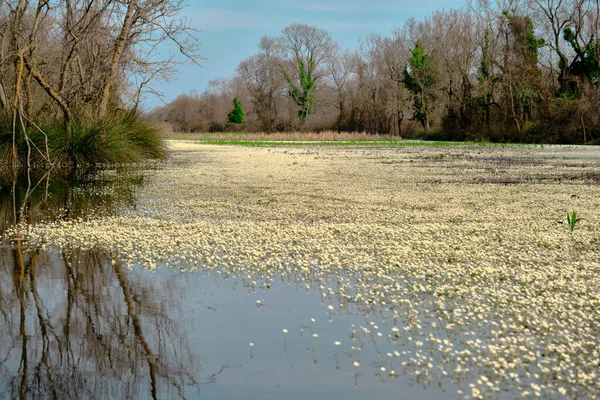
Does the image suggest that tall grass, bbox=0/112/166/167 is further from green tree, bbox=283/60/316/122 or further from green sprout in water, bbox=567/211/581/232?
green tree, bbox=283/60/316/122

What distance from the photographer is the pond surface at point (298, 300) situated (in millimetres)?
2381

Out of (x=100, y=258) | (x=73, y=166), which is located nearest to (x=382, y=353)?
(x=100, y=258)

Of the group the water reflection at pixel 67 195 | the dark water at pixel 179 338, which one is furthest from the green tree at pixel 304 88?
the dark water at pixel 179 338

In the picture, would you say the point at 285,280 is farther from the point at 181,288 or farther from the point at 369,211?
the point at 369,211

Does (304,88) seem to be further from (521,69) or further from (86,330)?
(86,330)

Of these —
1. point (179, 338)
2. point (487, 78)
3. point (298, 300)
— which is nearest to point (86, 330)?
point (179, 338)

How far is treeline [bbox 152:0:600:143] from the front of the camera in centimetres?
3148

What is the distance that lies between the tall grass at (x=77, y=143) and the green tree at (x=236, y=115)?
4035 cm

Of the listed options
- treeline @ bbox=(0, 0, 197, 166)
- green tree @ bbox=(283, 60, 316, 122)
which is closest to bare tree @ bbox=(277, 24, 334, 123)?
green tree @ bbox=(283, 60, 316, 122)

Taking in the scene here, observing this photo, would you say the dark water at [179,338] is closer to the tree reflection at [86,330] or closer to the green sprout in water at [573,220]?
the tree reflection at [86,330]

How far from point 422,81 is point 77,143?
32.0 m

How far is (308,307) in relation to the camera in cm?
331

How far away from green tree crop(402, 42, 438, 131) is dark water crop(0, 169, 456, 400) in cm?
3781

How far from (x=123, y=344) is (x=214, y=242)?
2.30m
